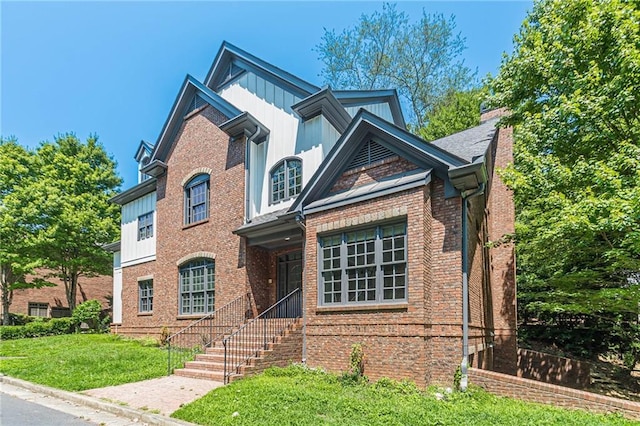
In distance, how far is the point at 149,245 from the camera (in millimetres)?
20047

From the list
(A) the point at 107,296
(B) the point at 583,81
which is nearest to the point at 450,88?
(B) the point at 583,81

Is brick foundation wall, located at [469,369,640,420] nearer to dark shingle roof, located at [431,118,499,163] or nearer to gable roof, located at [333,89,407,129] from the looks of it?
dark shingle roof, located at [431,118,499,163]

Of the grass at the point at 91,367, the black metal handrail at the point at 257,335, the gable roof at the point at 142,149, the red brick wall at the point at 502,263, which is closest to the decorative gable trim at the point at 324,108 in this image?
the red brick wall at the point at 502,263

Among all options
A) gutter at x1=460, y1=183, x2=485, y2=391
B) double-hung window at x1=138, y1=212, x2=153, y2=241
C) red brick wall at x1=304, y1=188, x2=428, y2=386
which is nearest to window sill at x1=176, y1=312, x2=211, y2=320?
double-hung window at x1=138, y1=212, x2=153, y2=241

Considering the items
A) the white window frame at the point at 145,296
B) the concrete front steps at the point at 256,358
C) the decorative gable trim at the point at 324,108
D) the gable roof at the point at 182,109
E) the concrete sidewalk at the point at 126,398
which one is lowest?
the concrete sidewalk at the point at 126,398

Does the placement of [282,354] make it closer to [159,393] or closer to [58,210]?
[159,393]

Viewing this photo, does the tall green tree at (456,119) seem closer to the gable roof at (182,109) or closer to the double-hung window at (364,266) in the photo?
the gable roof at (182,109)

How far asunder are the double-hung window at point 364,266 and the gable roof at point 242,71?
5821 mm

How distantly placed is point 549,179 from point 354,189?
4629mm

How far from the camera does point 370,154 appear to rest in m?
11.0

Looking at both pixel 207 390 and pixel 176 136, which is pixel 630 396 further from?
pixel 176 136

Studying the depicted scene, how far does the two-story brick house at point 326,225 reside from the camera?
9.25 meters

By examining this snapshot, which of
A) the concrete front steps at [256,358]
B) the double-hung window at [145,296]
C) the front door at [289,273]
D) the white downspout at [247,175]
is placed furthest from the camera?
the double-hung window at [145,296]

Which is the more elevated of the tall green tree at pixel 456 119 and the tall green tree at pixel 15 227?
the tall green tree at pixel 456 119
